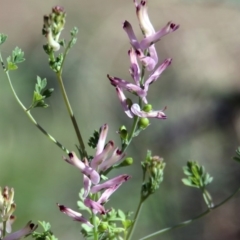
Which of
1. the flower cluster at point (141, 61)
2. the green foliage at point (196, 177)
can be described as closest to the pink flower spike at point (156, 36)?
the flower cluster at point (141, 61)

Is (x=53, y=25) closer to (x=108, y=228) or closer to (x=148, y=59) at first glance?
(x=148, y=59)

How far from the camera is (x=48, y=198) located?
1421 mm

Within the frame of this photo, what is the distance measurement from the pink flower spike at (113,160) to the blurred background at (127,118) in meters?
0.86

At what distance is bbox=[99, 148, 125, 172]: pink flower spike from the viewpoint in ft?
1.62

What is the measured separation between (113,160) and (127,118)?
3.32 ft

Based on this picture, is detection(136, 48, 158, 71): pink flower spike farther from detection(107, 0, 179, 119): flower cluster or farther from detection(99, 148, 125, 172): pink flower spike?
detection(99, 148, 125, 172): pink flower spike

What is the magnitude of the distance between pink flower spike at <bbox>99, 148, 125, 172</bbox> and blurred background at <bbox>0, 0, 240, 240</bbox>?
2.81ft

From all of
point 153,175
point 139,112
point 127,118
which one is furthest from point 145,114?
point 127,118

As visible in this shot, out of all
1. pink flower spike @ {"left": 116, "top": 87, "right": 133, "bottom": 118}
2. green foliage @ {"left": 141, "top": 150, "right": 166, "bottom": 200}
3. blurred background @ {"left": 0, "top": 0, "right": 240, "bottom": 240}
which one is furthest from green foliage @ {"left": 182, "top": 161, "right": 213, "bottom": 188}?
blurred background @ {"left": 0, "top": 0, "right": 240, "bottom": 240}

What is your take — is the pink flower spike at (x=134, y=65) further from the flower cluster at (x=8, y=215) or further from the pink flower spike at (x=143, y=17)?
the flower cluster at (x=8, y=215)

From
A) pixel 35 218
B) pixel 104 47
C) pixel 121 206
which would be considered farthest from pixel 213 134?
pixel 35 218

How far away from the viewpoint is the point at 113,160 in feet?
1.64

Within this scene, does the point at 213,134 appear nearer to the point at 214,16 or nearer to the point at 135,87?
the point at 214,16

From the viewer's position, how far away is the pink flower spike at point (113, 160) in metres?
0.49
